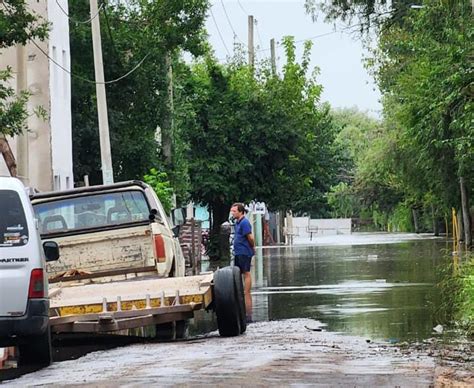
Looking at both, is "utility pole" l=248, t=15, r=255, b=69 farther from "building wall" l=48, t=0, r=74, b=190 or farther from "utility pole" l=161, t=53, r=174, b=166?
"building wall" l=48, t=0, r=74, b=190

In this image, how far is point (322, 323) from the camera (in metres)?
17.8

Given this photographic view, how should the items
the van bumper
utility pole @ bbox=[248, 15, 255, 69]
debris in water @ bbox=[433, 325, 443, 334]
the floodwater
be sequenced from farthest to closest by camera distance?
utility pole @ bbox=[248, 15, 255, 69]
the floodwater
debris in water @ bbox=[433, 325, 443, 334]
the van bumper

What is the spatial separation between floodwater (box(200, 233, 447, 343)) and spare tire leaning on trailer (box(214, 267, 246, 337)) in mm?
1652

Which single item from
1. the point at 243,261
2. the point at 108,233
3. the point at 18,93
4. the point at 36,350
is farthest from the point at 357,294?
the point at 36,350

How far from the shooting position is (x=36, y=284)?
12.8 metres

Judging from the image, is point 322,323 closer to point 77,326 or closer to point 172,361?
point 77,326

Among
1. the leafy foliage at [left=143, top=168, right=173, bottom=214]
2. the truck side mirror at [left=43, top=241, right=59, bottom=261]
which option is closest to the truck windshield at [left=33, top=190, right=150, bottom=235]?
the truck side mirror at [left=43, top=241, right=59, bottom=261]

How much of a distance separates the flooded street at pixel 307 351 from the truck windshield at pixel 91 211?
1934 millimetres

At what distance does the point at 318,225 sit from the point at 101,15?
2376 inches

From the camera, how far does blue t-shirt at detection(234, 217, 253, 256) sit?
65.6 ft

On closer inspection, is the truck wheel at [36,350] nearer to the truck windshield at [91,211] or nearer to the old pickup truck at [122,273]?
the old pickup truck at [122,273]

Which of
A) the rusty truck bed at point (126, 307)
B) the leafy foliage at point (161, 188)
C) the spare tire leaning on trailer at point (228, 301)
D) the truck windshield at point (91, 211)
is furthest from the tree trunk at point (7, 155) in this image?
the spare tire leaning on trailer at point (228, 301)

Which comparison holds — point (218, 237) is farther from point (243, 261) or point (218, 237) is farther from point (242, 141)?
point (243, 261)

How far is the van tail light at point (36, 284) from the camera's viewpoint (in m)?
12.7
